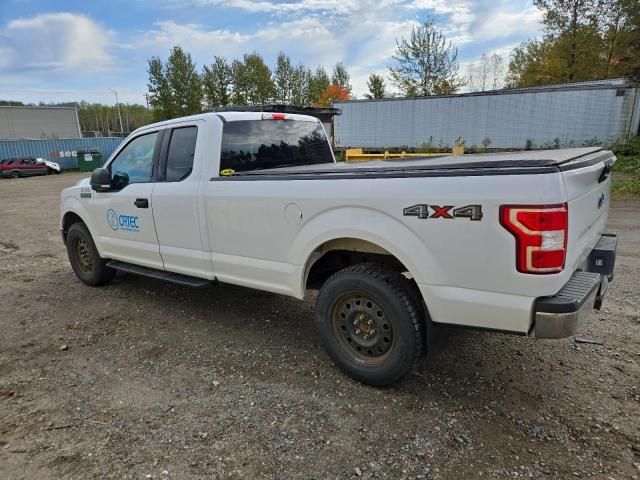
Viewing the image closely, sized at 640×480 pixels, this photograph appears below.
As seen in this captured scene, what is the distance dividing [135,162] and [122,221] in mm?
649

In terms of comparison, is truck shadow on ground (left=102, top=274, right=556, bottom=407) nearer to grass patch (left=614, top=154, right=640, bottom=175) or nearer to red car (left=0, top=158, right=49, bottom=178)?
grass patch (left=614, top=154, right=640, bottom=175)

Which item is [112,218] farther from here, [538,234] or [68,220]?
[538,234]

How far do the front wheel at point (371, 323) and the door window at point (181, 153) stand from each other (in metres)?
1.83

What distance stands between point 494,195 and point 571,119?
19930 millimetres

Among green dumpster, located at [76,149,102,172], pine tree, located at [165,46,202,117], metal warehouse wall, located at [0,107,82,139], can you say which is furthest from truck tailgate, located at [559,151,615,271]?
metal warehouse wall, located at [0,107,82,139]

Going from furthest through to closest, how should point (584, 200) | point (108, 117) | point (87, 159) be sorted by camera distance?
point (108, 117) → point (87, 159) → point (584, 200)

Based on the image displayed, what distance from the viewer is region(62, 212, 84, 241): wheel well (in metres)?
5.72

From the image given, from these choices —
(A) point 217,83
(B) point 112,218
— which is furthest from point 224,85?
(B) point 112,218

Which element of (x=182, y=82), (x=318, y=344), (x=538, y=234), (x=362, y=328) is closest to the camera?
(x=538, y=234)

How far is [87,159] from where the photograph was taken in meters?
33.3

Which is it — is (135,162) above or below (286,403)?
above

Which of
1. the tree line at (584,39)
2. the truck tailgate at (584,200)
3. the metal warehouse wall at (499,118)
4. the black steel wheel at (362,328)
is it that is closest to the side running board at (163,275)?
the black steel wheel at (362,328)

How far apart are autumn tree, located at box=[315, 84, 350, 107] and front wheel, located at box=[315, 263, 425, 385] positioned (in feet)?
177

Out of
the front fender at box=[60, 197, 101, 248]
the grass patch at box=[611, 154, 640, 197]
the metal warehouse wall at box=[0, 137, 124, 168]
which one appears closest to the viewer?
the front fender at box=[60, 197, 101, 248]
